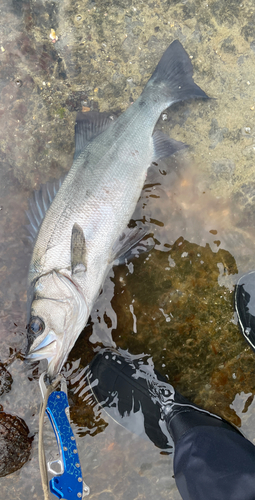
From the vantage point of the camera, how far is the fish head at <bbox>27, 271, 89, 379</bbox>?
2326 millimetres

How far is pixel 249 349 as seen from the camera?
3074 millimetres

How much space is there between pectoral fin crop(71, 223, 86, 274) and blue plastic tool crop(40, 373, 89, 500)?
0.86 m

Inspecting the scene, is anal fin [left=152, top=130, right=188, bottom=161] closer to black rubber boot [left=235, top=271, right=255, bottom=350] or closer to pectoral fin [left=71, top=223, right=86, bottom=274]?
A: pectoral fin [left=71, top=223, right=86, bottom=274]

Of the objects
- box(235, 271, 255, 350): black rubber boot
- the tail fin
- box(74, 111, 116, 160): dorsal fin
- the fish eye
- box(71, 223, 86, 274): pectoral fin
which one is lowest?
the fish eye

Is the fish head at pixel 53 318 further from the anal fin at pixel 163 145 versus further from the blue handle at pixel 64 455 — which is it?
the anal fin at pixel 163 145

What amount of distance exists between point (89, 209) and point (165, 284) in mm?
1096

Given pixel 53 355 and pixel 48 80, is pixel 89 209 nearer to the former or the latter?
pixel 53 355

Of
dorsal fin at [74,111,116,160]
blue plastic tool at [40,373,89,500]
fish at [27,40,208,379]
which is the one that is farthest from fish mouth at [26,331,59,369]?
dorsal fin at [74,111,116,160]

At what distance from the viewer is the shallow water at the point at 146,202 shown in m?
2.99

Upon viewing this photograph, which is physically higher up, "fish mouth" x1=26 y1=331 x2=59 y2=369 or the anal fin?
the anal fin

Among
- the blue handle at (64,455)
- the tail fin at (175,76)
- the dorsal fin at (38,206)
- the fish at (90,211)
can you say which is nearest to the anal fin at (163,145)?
the fish at (90,211)

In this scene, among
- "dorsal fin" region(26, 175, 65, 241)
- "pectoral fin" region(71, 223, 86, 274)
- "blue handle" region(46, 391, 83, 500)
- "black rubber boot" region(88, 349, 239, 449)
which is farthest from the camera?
"black rubber boot" region(88, 349, 239, 449)

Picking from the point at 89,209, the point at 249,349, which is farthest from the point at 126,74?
the point at 249,349

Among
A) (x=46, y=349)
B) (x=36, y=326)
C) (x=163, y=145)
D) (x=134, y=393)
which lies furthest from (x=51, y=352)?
(x=163, y=145)
